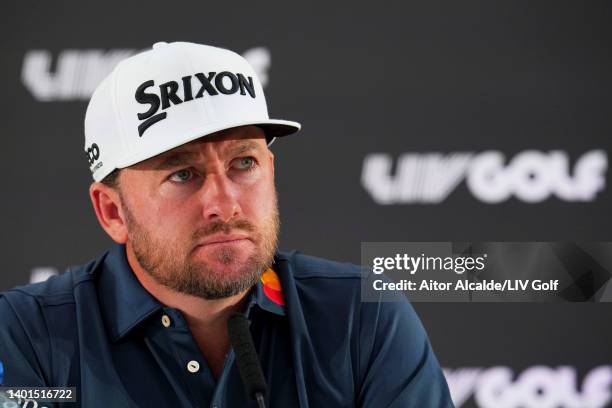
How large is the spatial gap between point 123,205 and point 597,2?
5.76 feet

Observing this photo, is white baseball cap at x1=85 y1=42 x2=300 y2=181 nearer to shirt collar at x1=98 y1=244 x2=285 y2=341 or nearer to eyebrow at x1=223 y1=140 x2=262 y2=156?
eyebrow at x1=223 y1=140 x2=262 y2=156

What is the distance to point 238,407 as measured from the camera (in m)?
1.56

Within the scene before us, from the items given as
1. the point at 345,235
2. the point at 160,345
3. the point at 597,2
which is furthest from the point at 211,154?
the point at 597,2

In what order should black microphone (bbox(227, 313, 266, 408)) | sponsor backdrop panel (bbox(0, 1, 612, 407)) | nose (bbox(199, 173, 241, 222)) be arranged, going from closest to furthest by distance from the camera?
1. black microphone (bbox(227, 313, 266, 408))
2. nose (bbox(199, 173, 241, 222))
3. sponsor backdrop panel (bbox(0, 1, 612, 407))

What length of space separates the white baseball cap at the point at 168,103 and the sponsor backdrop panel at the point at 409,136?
1119 millimetres

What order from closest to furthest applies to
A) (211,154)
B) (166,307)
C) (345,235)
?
(211,154), (166,307), (345,235)

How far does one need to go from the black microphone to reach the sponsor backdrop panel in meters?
1.30

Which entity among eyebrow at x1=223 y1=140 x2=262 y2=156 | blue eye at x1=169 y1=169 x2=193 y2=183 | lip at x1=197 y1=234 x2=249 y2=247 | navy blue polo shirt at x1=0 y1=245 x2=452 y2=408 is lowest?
navy blue polo shirt at x1=0 y1=245 x2=452 y2=408

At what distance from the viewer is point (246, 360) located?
4.43ft

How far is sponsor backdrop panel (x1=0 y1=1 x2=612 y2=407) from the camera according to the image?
2721 mm

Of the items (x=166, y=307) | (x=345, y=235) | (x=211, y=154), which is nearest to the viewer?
(x=211, y=154)

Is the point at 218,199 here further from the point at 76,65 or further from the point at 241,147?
the point at 76,65

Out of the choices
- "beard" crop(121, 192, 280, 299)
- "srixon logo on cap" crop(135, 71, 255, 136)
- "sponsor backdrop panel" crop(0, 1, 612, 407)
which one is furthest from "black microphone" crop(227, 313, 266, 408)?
"sponsor backdrop panel" crop(0, 1, 612, 407)

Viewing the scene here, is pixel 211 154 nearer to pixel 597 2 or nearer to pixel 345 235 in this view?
pixel 345 235
